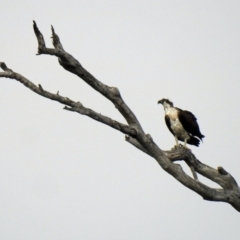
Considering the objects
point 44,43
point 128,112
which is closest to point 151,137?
point 128,112

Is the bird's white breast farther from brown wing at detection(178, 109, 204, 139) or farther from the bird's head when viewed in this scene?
the bird's head

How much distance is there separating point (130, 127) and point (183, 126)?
4364 mm

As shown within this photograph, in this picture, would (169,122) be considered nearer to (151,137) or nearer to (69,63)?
(151,137)

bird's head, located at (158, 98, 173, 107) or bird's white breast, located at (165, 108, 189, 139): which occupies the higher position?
bird's head, located at (158, 98, 173, 107)

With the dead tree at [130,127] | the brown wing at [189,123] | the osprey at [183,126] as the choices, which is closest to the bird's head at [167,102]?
the osprey at [183,126]

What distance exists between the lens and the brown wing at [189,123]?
9.91m

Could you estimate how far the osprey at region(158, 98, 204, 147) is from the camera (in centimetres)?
995

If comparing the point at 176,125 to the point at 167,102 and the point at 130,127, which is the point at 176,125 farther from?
the point at 130,127

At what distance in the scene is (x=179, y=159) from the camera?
7.11m

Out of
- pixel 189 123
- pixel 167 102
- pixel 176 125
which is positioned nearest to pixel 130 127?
pixel 189 123

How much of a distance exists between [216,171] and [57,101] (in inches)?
129

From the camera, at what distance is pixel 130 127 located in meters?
5.91

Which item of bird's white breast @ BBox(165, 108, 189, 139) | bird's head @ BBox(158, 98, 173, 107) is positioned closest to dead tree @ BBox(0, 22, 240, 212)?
bird's white breast @ BBox(165, 108, 189, 139)

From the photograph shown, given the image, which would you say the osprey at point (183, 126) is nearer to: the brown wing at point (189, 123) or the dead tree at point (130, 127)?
the brown wing at point (189, 123)
